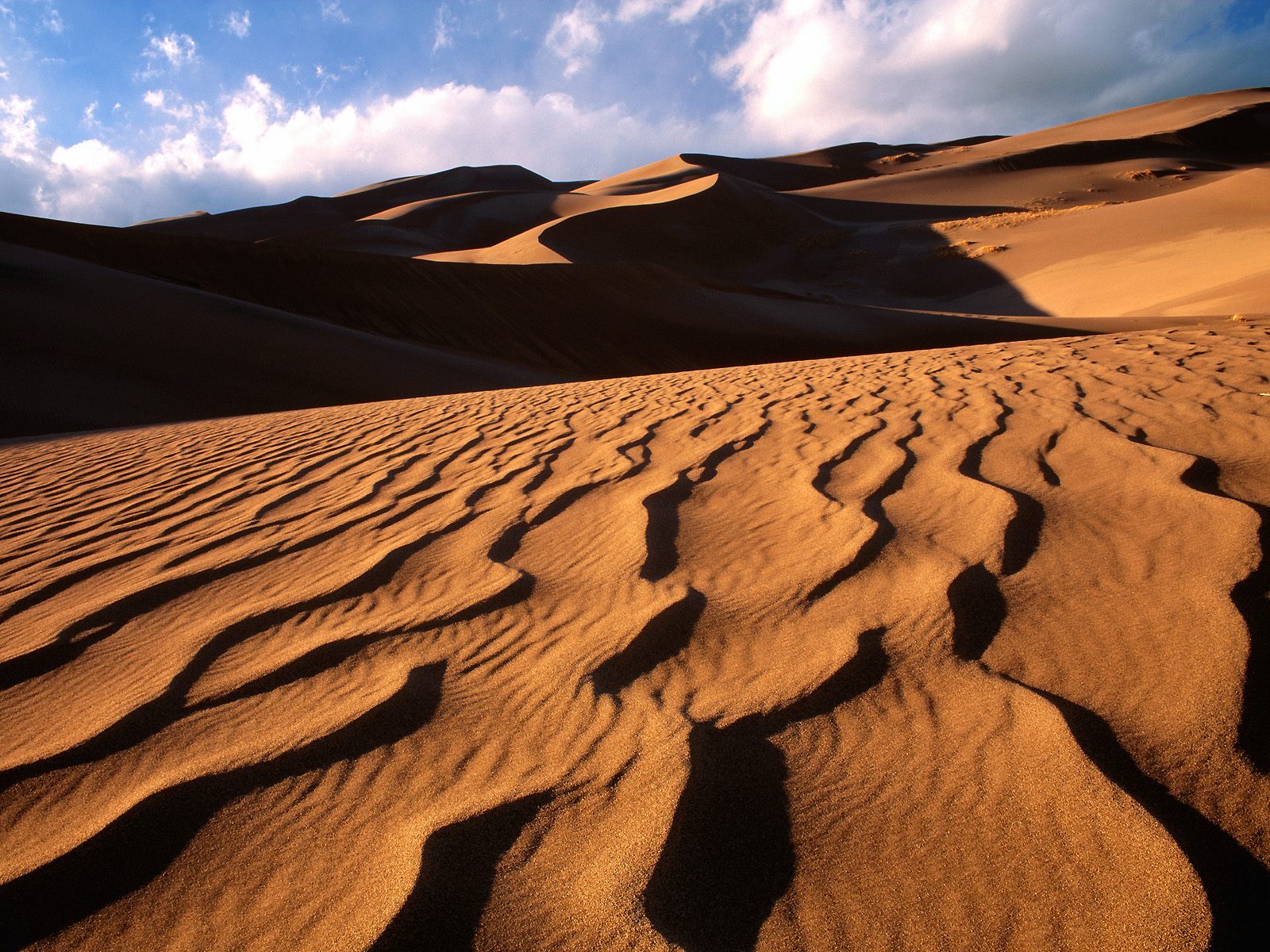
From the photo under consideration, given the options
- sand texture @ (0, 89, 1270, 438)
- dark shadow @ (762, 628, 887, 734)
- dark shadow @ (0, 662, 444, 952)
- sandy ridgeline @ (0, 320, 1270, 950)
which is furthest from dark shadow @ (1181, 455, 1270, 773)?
sand texture @ (0, 89, 1270, 438)

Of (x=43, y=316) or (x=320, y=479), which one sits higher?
(x=43, y=316)

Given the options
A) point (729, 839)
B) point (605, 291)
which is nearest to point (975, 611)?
point (729, 839)

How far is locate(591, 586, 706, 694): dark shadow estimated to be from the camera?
1.38 metres

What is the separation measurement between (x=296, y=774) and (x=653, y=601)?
76 cm

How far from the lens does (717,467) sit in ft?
9.07

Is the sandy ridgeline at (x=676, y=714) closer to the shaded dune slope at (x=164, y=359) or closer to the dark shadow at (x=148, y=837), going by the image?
the dark shadow at (x=148, y=837)

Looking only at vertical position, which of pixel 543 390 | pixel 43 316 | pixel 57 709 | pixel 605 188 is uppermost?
pixel 605 188

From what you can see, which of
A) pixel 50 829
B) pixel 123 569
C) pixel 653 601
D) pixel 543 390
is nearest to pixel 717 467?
pixel 653 601

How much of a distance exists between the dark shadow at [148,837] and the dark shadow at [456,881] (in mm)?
283

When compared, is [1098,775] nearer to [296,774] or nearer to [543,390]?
[296,774]

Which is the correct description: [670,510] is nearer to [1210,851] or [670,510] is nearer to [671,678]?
[671,678]

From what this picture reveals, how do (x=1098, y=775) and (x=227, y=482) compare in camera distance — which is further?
(x=227, y=482)

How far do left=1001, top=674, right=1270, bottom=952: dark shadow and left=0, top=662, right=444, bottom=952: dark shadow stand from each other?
106 centimetres

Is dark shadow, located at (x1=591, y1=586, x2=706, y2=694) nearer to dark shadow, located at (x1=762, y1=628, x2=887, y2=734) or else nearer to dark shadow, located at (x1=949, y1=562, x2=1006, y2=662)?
→ dark shadow, located at (x1=762, y1=628, x2=887, y2=734)
